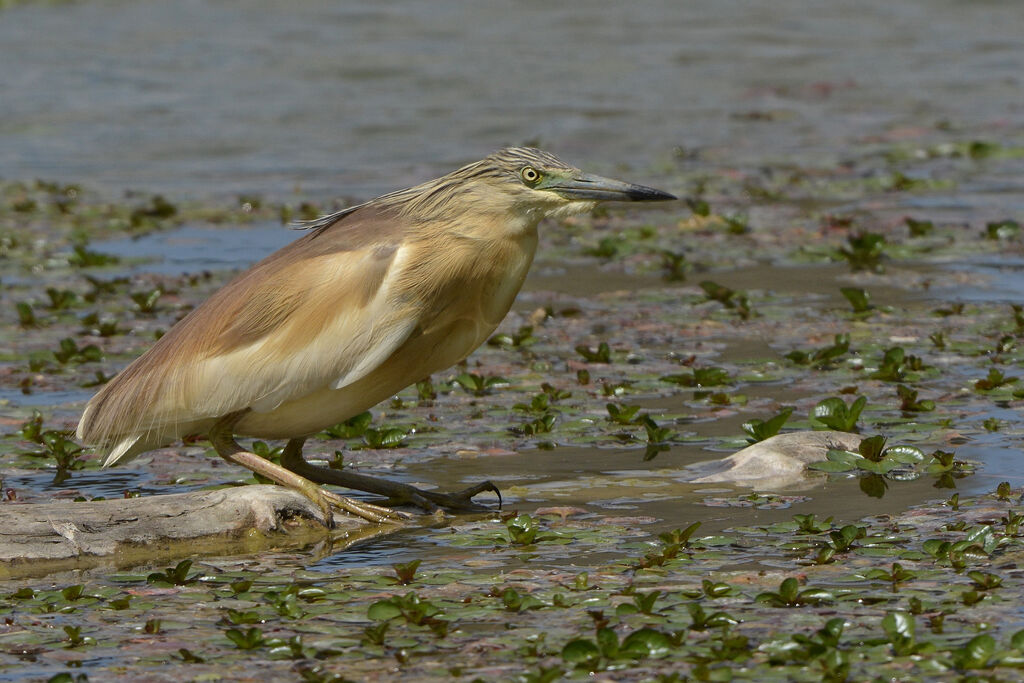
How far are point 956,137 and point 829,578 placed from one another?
10963mm

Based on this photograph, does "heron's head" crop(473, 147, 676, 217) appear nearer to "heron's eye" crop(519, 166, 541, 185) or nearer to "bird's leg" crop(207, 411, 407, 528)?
"heron's eye" crop(519, 166, 541, 185)

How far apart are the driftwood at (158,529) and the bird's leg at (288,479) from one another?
0.17 feet

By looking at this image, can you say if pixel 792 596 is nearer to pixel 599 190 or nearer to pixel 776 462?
pixel 776 462

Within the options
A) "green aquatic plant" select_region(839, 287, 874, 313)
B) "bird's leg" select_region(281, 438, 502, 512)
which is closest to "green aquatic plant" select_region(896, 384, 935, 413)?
"green aquatic plant" select_region(839, 287, 874, 313)

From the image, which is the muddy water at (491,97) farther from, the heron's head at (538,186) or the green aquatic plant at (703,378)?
the heron's head at (538,186)

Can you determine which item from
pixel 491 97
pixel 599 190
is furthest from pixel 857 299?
pixel 491 97

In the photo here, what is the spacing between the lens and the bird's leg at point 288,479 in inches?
244

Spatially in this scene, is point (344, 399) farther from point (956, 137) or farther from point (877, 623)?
point (956, 137)

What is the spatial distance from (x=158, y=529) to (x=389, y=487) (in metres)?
0.94

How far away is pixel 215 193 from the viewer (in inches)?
571

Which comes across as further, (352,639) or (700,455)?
(700,455)

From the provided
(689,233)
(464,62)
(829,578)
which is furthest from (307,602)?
(464,62)

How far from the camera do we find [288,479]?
6223 millimetres

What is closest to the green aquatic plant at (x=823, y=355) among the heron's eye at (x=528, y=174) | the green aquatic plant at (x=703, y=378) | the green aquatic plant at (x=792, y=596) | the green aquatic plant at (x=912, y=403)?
the green aquatic plant at (x=703, y=378)
